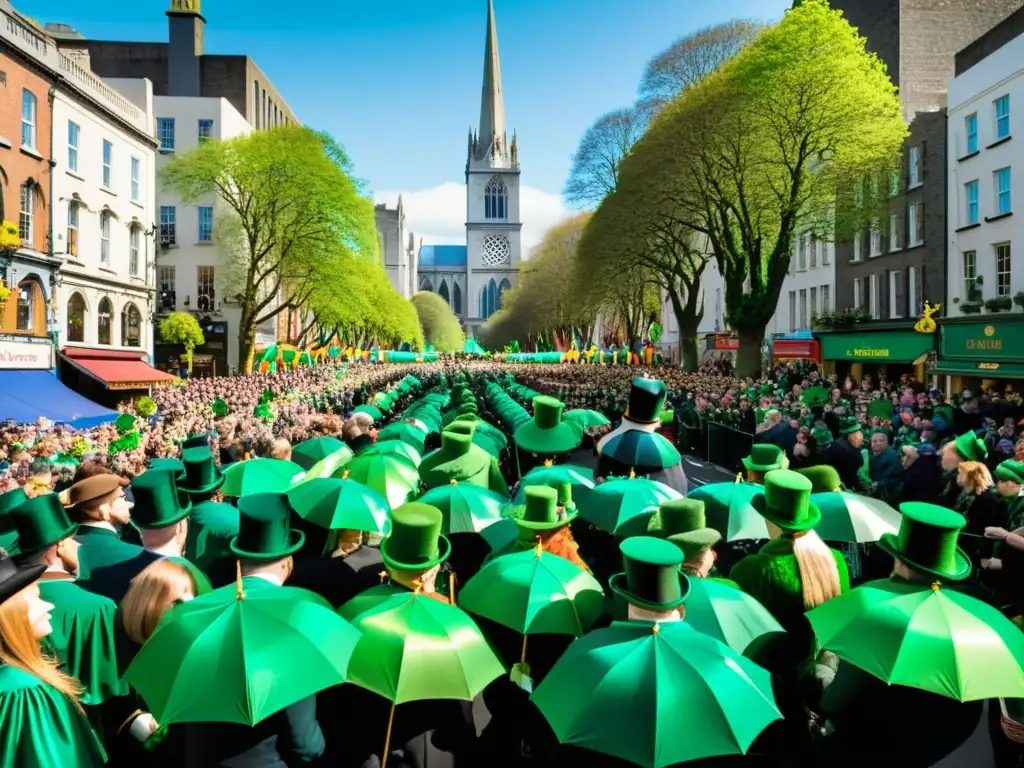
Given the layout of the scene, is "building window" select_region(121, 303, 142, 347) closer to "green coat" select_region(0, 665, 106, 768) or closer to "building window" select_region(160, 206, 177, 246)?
"building window" select_region(160, 206, 177, 246)

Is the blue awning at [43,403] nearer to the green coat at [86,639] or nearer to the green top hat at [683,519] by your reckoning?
the green coat at [86,639]

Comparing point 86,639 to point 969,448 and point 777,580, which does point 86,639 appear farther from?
point 969,448

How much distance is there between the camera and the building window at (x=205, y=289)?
1827 inches

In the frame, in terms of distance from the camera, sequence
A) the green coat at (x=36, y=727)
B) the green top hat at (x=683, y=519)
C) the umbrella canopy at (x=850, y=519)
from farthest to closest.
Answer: the umbrella canopy at (x=850, y=519) → the green top hat at (x=683, y=519) → the green coat at (x=36, y=727)

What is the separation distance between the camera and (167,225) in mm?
47219

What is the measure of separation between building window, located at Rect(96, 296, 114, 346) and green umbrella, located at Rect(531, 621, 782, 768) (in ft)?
101

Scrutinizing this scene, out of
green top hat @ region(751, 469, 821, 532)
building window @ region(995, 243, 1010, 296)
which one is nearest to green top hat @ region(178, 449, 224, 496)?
green top hat @ region(751, 469, 821, 532)

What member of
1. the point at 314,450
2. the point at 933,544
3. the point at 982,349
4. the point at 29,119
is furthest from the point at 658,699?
the point at 29,119

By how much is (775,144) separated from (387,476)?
75.9 ft

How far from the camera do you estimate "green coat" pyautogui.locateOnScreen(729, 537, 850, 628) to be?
4277 mm

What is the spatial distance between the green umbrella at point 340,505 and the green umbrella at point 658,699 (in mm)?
2514

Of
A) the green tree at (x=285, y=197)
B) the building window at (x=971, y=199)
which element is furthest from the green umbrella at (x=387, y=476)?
the green tree at (x=285, y=197)

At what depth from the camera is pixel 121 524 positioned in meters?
6.05

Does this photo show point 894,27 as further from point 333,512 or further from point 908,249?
point 333,512
